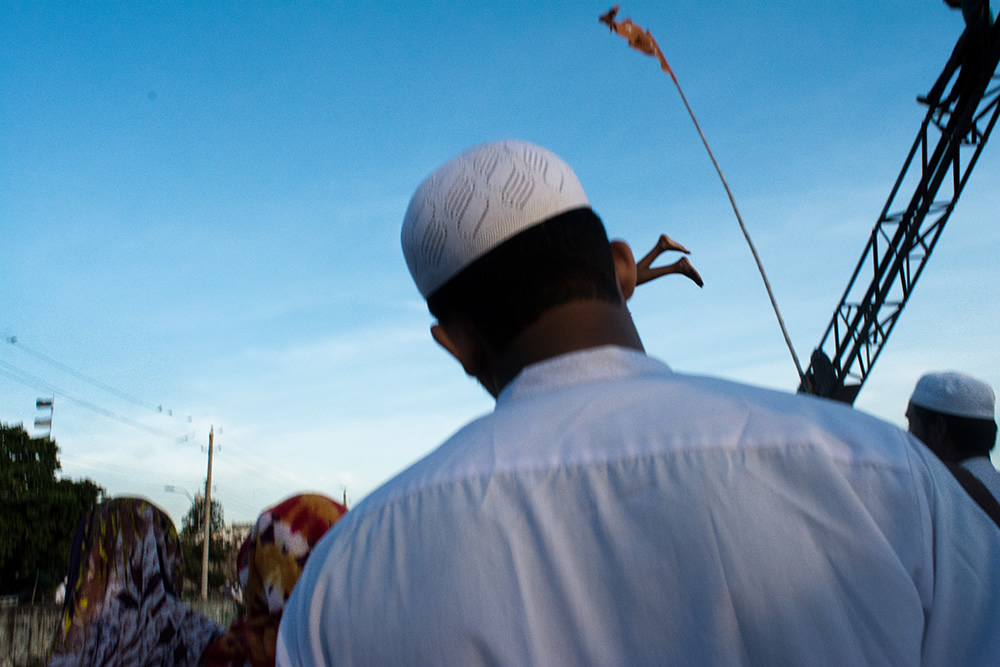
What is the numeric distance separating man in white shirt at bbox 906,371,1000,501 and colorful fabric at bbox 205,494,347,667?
2801 millimetres

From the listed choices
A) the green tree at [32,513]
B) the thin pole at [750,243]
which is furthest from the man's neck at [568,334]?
the green tree at [32,513]

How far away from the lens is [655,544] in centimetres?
92

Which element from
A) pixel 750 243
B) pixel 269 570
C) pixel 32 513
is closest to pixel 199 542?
pixel 32 513

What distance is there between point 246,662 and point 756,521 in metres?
Answer: 1.95

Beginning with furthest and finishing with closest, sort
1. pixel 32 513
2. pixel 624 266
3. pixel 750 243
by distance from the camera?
pixel 32 513 → pixel 750 243 → pixel 624 266

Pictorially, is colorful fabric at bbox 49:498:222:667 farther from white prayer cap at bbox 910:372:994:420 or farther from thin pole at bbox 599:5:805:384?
thin pole at bbox 599:5:805:384

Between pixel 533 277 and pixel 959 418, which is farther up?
pixel 533 277

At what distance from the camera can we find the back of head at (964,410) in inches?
143

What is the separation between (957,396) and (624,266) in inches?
119

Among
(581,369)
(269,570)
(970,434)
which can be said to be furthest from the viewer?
(970,434)

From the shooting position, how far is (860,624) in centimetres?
88

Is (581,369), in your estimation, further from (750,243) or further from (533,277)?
(750,243)

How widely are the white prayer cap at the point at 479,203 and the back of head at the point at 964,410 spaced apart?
10.2ft

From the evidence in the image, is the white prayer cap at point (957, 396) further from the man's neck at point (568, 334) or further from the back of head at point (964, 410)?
the man's neck at point (568, 334)
